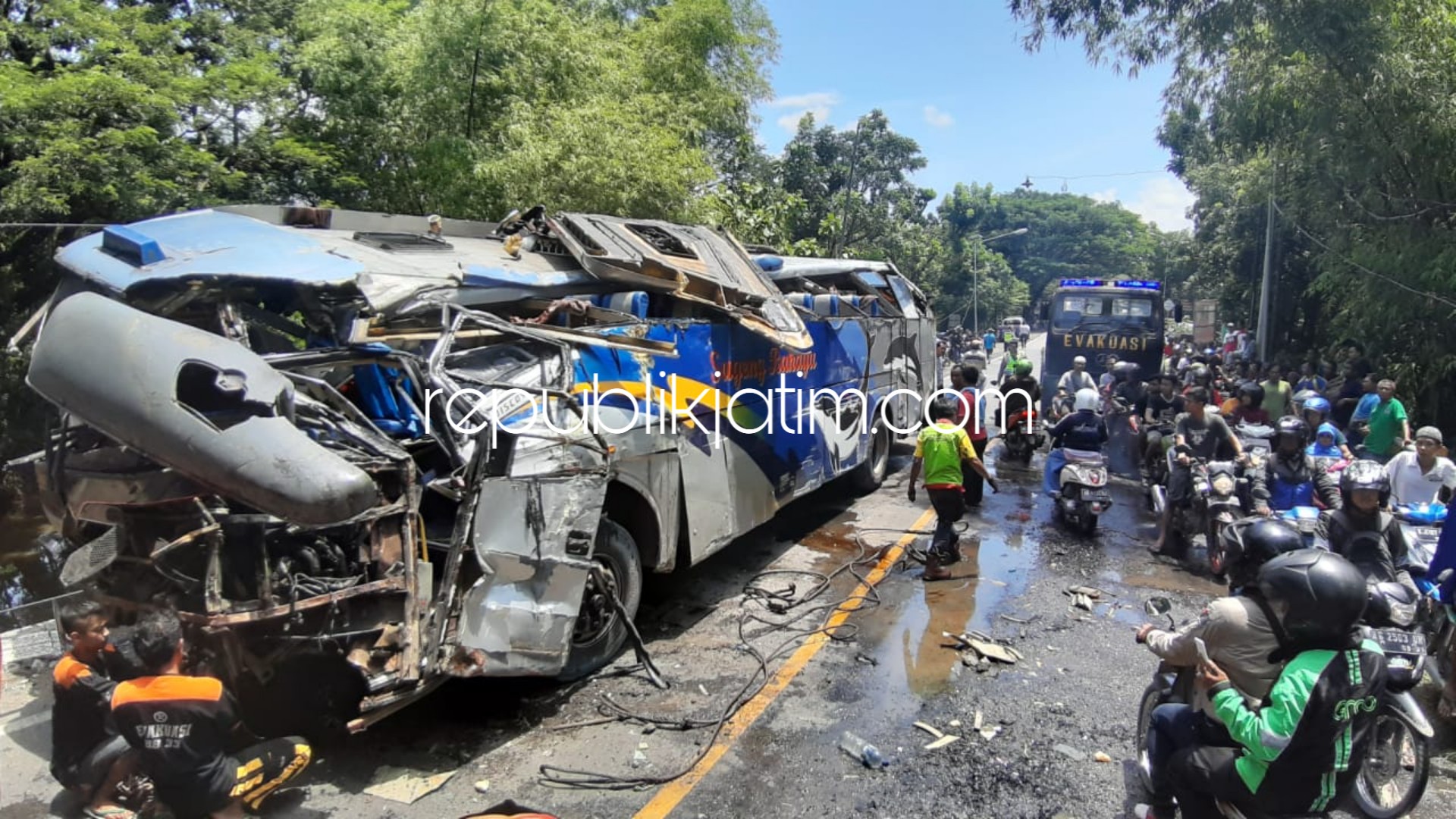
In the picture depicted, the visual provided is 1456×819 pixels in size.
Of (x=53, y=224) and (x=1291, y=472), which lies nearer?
(x=1291, y=472)

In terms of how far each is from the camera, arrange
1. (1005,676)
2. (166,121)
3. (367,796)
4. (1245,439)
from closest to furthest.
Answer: (367,796)
(1005,676)
(1245,439)
(166,121)

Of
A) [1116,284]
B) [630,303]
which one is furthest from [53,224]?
[1116,284]

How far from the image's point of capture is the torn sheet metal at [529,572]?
407 cm

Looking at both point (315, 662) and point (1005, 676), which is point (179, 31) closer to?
point (315, 662)

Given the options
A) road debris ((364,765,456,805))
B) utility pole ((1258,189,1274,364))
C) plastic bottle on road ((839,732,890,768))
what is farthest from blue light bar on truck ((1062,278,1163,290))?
road debris ((364,765,456,805))

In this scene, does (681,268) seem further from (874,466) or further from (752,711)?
(874,466)

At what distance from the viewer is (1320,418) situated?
801cm

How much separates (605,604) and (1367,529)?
4387 mm

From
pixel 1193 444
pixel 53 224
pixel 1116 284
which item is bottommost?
→ pixel 1193 444

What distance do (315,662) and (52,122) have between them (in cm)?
771

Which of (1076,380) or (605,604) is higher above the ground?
(1076,380)

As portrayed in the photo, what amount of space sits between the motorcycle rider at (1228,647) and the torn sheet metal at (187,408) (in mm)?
3132

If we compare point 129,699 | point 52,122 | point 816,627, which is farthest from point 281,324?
point 52,122

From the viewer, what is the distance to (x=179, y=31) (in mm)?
10797
